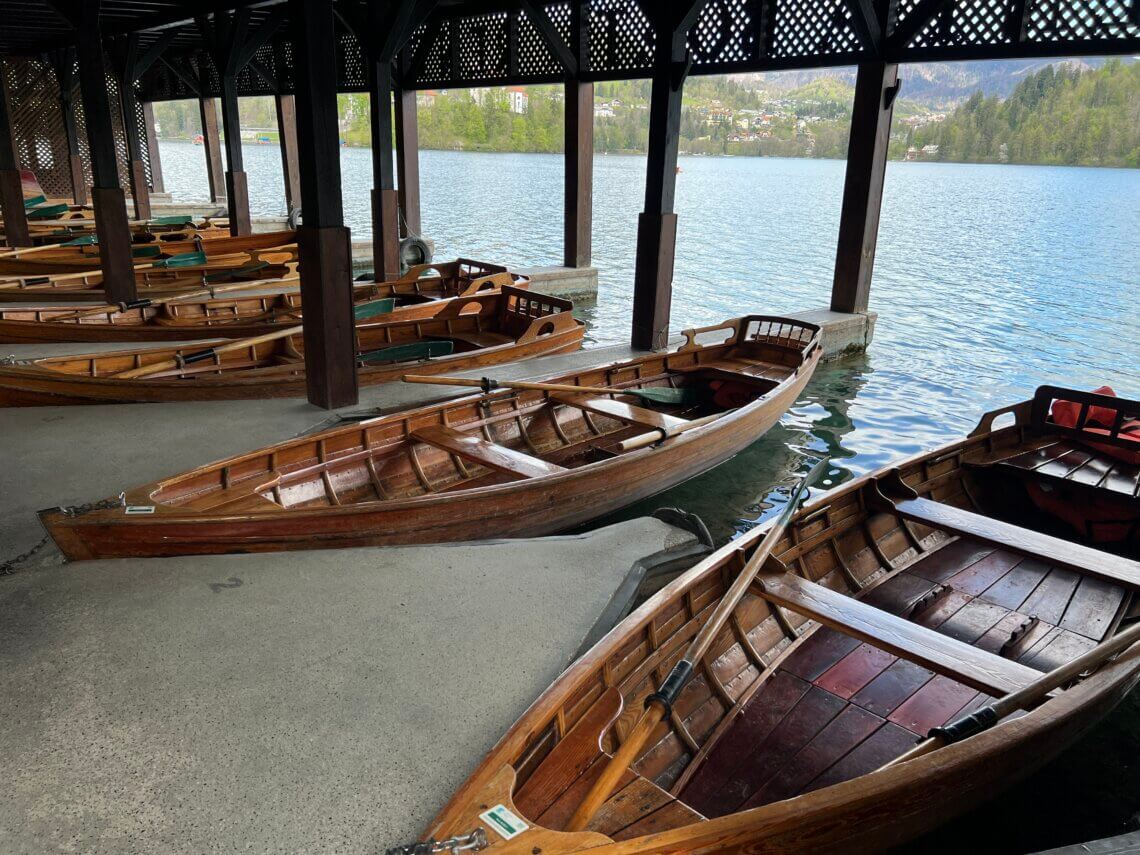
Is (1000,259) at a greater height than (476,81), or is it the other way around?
(476,81)

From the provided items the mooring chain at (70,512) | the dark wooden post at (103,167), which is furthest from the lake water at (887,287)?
the dark wooden post at (103,167)

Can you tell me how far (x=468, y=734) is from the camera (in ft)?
9.91

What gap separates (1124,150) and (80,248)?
7896 cm

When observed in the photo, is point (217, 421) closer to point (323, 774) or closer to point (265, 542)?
point (265, 542)

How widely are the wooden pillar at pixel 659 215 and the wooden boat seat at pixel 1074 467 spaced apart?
13.4ft

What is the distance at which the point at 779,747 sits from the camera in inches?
126

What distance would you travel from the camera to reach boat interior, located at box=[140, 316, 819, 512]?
4664 mm

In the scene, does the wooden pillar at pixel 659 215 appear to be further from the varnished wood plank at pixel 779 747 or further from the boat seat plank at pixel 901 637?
the varnished wood plank at pixel 779 747

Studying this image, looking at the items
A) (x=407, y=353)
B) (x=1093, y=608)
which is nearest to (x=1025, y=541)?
(x=1093, y=608)

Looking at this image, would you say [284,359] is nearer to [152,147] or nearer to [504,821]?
[504,821]

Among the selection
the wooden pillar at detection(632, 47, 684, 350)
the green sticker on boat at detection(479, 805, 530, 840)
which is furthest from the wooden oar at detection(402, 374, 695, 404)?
the green sticker on boat at detection(479, 805, 530, 840)

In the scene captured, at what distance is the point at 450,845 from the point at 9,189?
1326 centimetres

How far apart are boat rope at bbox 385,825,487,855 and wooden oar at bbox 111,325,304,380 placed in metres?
5.58

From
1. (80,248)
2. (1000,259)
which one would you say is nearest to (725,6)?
(80,248)
